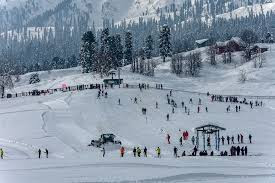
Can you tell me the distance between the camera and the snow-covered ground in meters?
31.0

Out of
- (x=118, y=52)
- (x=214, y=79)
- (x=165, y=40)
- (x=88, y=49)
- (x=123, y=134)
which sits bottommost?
(x=123, y=134)

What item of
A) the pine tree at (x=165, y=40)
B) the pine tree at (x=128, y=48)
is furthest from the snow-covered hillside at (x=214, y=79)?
the pine tree at (x=128, y=48)

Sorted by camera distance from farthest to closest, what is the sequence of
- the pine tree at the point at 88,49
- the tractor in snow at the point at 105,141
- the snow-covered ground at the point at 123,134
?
the pine tree at the point at 88,49, the tractor in snow at the point at 105,141, the snow-covered ground at the point at 123,134

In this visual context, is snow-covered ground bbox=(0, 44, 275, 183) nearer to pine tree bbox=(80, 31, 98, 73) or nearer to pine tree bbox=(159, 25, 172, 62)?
pine tree bbox=(80, 31, 98, 73)

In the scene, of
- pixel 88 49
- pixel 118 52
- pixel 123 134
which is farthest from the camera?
pixel 118 52

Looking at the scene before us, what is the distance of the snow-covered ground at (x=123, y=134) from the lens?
31.0 metres

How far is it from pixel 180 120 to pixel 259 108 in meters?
16.3

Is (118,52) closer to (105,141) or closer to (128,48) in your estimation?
(128,48)

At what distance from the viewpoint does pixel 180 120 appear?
59.9 m

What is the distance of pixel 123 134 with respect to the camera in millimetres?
51438

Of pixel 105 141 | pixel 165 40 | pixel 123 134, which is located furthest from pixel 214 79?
pixel 105 141

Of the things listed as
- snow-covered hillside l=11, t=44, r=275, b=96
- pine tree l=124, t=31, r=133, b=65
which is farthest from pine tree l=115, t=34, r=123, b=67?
pine tree l=124, t=31, r=133, b=65

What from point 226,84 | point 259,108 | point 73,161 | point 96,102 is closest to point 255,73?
point 226,84

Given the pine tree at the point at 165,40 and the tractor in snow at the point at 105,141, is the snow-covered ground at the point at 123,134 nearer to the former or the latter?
the tractor in snow at the point at 105,141
